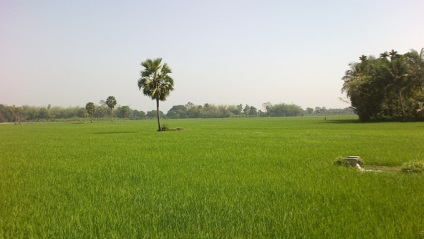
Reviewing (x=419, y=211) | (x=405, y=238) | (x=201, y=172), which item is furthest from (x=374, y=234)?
(x=201, y=172)

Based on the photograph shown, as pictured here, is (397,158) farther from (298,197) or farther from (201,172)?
(201,172)

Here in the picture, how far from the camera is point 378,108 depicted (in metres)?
54.5

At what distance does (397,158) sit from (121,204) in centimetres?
1186

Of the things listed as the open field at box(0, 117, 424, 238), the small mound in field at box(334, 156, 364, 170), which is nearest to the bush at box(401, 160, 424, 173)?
the open field at box(0, 117, 424, 238)

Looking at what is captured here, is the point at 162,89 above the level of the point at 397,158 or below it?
above

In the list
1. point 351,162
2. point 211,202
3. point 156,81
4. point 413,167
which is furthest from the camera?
point 156,81

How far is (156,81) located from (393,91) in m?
43.2

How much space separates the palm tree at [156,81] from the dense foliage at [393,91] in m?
37.4

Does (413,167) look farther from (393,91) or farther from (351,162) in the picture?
(393,91)

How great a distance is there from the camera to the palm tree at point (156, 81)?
4138 cm

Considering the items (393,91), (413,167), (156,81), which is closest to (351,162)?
(413,167)

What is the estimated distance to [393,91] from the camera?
5275 cm

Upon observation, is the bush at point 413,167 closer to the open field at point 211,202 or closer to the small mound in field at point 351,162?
the open field at point 211,202

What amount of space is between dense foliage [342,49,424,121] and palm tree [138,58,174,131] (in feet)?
123
